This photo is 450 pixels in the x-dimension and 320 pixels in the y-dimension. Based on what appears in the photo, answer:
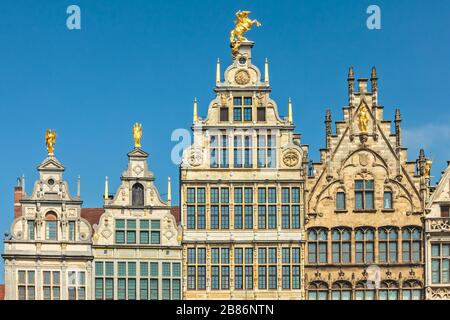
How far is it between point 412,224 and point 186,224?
10.8 metres

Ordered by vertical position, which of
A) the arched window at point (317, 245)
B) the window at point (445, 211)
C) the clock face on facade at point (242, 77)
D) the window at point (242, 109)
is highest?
the clock face on facade at point (242, 77)

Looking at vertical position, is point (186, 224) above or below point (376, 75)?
below

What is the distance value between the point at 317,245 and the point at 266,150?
17.0ft

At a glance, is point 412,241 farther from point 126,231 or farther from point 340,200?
point 126,231

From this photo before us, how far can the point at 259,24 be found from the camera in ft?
250

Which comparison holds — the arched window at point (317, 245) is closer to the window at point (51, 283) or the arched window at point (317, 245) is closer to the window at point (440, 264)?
the window at point (440, 264)

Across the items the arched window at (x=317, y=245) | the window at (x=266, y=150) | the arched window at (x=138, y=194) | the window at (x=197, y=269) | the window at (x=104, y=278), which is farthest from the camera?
the window at (x=266, y=150)

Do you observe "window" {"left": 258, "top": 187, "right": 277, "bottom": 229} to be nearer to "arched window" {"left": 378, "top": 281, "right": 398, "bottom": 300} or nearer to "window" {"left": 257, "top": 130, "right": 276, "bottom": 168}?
"window" {"left": 257, "top": 130, "right": 276, "bottom": 168}

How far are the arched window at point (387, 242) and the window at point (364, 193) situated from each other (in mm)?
1381

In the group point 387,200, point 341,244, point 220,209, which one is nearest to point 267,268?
point 220,209

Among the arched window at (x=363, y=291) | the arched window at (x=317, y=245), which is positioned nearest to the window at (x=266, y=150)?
the arched window at (x=317, y=245)

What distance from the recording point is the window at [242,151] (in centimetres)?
7581
